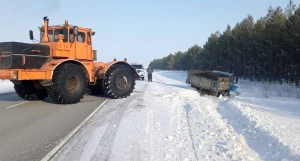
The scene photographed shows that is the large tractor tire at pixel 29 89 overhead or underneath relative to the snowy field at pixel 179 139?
overhead


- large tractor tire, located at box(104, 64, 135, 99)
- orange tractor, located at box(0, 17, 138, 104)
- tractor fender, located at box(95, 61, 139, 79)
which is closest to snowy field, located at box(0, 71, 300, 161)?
orange tractor, located at box(0, 17, 138, 104)

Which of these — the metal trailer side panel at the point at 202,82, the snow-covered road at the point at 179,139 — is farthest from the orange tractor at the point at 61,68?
the metal trailer side panel at the point at 202,82

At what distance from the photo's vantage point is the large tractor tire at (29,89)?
1172 cm

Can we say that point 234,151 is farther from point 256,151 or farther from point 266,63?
point 266,63

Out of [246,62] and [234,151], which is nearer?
[234,151]

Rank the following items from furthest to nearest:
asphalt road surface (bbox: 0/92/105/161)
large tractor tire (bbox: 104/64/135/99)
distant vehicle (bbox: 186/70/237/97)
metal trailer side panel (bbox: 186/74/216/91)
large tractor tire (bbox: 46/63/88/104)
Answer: metal trailer side panel (bbox: 186/74/216/91), distant vehicle (bbox: 186/70/237/97), large tractor tire (bbox: 104/64/135/99), large tractor tire (bbox: 46/63/88/104), asphalt road surface (bbox: 0/92/105/161)

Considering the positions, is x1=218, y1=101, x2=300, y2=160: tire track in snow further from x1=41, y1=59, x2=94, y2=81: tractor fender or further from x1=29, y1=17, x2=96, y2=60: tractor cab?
x1=29, y1=17, x2=96, y2=60: tractor cab

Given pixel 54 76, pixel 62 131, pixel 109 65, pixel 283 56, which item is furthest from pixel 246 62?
pixel 62 131

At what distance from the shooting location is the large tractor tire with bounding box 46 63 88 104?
33.4ft

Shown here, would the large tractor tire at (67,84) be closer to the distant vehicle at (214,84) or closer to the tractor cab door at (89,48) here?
the tractor cab door at (89,48)

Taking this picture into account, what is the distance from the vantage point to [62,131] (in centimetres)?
670

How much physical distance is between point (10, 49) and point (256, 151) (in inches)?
331

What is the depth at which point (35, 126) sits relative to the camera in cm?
721

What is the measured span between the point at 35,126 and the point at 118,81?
5.95m
